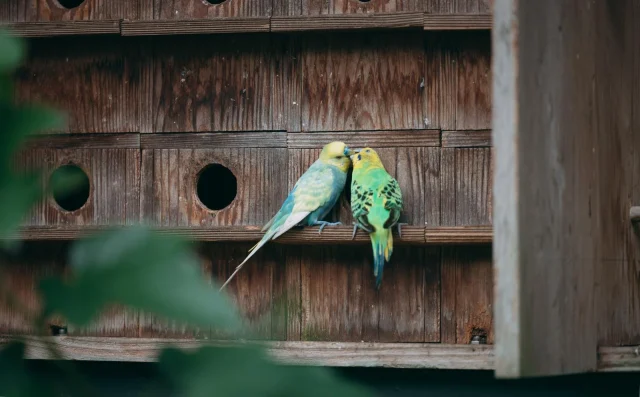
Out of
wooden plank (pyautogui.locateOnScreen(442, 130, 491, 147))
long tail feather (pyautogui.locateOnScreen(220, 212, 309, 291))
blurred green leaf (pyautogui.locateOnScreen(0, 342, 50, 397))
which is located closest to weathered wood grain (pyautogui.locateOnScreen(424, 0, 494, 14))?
wooden plank (pyautogui.locateOnScreen(442, 130, 491, 147))

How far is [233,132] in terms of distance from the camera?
4.19 meters

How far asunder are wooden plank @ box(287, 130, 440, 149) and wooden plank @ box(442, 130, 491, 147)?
125 millimetres

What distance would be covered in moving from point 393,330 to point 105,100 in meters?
1.49

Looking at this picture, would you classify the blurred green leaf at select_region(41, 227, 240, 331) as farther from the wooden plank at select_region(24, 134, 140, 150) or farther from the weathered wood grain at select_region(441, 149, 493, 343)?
the wooden plank at select_region(24, 134, 140, 150)

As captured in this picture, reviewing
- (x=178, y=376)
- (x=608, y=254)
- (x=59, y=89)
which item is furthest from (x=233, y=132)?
(x=178, y=376)

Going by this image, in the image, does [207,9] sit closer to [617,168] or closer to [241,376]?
[617,168]

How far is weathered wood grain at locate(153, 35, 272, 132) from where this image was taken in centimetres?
418

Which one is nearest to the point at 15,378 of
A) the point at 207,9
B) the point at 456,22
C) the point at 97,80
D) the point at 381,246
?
the point at 381,246

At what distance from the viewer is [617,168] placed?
320 centimetres

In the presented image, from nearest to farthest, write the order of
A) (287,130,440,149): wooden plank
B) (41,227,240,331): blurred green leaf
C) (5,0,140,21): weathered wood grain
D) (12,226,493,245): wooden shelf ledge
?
(41,227,240,331): blurred green leaf, (12,226,493,245): wooden shelf ledge, (287,130,440,149): wooden plank, (5,0,140,21): weathered wood grain

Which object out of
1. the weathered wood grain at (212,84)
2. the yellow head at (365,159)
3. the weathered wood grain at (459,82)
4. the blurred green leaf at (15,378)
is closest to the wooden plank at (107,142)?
the weathered wood grain at (212,84)

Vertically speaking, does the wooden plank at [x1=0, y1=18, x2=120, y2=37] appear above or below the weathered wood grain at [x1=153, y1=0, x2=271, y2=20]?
below

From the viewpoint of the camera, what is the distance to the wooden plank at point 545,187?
7.42ft

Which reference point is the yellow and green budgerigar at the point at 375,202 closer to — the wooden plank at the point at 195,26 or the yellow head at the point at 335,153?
the yellow head at the point at 335,153
